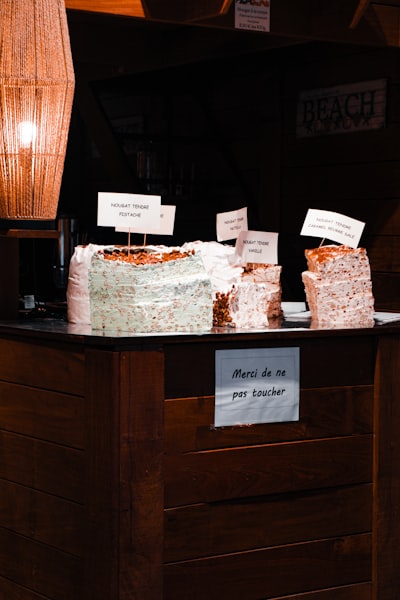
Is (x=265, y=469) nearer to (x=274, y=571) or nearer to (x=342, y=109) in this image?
(x=274, y=571)

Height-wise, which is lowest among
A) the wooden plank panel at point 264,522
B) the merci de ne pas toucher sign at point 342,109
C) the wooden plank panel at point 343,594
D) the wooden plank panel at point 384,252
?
the wooden plank panel at point 343,594

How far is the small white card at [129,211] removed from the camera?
3.27 meters

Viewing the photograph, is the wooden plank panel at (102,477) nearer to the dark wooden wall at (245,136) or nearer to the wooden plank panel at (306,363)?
the wooden plank panel at (306,363)

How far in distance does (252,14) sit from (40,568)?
254 cm

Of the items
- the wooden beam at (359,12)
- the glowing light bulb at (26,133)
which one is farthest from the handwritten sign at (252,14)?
the glowing light bulb at (26,133)

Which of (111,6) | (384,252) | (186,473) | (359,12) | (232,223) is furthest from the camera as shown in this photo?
(384,252)

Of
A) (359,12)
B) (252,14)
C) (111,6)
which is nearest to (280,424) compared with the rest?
(111,6)

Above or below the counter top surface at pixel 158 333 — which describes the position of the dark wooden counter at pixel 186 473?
below

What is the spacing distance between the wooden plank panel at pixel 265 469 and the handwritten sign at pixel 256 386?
10 cm

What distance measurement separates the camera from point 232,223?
3818 millimetres

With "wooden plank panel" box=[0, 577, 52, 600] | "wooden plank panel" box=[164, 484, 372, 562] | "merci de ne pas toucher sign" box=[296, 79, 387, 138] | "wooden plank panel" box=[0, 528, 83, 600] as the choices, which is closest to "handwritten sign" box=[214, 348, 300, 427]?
"wooden plank panel" box=[164, 484, 372, 562]

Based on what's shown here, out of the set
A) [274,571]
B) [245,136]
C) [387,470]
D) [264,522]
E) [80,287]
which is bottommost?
[274,571]

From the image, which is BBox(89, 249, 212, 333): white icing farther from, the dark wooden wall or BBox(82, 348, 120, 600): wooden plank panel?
the dark wooden wall

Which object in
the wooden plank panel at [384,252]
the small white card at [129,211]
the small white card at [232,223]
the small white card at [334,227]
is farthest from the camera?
the wooden plank panel at [384,252]
